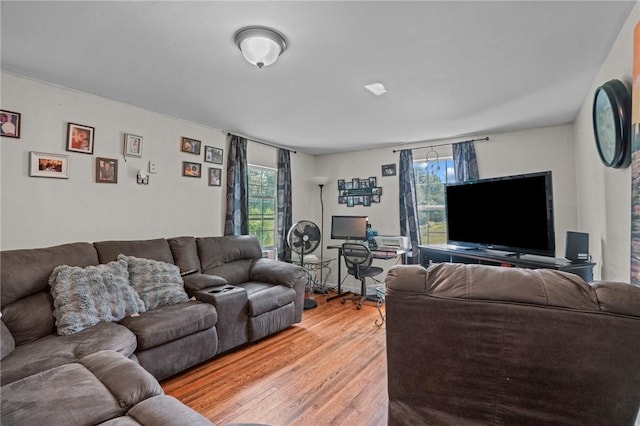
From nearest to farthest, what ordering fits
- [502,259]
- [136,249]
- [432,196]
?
[502,259] → [136,249] → [432,196]

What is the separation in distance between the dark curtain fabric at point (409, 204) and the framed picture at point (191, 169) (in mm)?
2792

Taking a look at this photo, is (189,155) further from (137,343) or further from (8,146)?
(137,343)

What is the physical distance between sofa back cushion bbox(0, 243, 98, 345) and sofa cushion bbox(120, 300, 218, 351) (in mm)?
466

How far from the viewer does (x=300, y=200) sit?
514 cm

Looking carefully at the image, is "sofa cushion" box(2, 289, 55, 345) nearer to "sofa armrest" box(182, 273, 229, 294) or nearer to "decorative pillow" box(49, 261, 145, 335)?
"decorative pillow" box(49, 261, 145, 335)

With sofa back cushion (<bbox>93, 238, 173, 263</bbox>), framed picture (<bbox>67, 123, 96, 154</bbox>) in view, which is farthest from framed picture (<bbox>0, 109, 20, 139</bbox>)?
sofa back cushion (<bbox>93, 238, 173, 263</bbox>)

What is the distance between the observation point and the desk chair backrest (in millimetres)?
3873

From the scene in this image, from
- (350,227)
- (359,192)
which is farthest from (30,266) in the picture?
(359,192)

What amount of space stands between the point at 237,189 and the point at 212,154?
1.74 feet

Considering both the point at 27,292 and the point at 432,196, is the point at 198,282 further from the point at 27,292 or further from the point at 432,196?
the point at 432,196

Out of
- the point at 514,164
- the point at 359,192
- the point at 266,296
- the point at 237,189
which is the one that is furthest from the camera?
the point at 359,192

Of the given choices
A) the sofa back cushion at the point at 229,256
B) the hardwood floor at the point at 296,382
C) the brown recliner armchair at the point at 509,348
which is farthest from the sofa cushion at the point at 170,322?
the brown recliner armchair at the point at 509,348

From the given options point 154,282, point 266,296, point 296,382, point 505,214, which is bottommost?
point 296,382

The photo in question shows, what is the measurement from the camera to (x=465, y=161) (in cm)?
388
